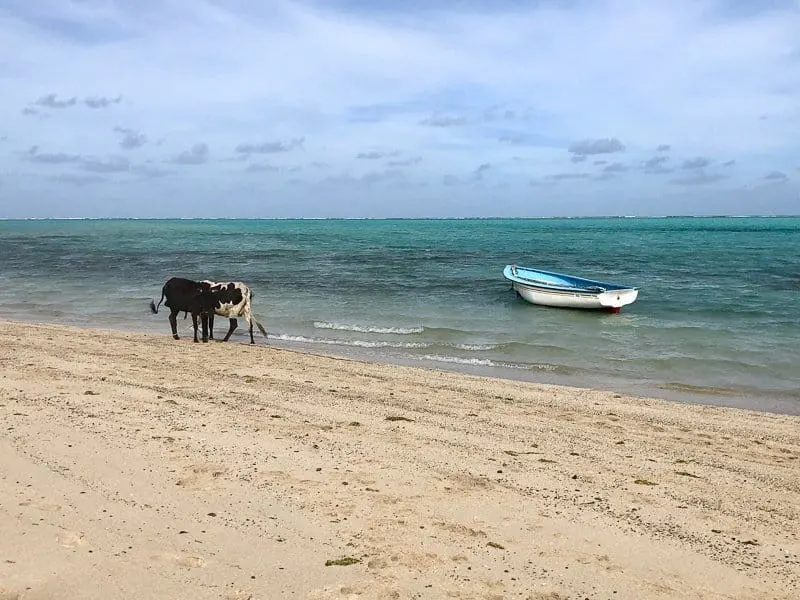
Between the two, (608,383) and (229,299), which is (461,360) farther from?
(229,299)

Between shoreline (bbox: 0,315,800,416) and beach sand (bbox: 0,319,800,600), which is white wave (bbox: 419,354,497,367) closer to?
shoreline (bbox: 0,315,800,416)

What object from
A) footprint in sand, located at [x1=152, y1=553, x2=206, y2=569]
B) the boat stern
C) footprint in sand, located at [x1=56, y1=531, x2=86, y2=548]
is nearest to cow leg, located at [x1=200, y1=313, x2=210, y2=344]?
footprint in sand, located at [x1=56, y1=531, x2=86, y2=548]

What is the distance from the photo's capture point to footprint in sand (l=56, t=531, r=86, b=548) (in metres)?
4.49

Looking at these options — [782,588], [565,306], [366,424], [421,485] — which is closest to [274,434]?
[366,424]

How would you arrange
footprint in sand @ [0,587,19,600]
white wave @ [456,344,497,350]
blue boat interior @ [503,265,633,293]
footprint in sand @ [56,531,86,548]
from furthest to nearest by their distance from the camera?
1. blue boat interior @ [503,265,633,293]
2. white wave @ [456,344,497,350]
3. footprint in sand @ [56,531,86,548]
4. footprint in sand @ [0,587,19,600]

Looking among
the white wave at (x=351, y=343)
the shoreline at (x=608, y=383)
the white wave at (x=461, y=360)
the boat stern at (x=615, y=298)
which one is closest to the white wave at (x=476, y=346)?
the white wave at (x=351, y=343)

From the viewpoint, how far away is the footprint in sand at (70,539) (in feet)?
14.7

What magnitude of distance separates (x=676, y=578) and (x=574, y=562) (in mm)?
649

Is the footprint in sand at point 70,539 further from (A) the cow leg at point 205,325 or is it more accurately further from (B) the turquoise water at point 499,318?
(A) the cow leg at point 205,325

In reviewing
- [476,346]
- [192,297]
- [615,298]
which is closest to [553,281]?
[615,298]

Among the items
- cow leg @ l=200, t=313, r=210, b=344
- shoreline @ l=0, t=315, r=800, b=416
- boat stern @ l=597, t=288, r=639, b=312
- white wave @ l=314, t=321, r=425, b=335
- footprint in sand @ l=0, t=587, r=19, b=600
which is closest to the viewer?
footprint in sand @ l=0, t=587, r=19, b=600

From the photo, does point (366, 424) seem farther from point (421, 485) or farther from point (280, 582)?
point (280, 582)

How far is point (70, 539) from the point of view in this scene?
456cm

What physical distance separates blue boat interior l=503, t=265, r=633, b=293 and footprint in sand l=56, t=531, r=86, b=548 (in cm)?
1887
